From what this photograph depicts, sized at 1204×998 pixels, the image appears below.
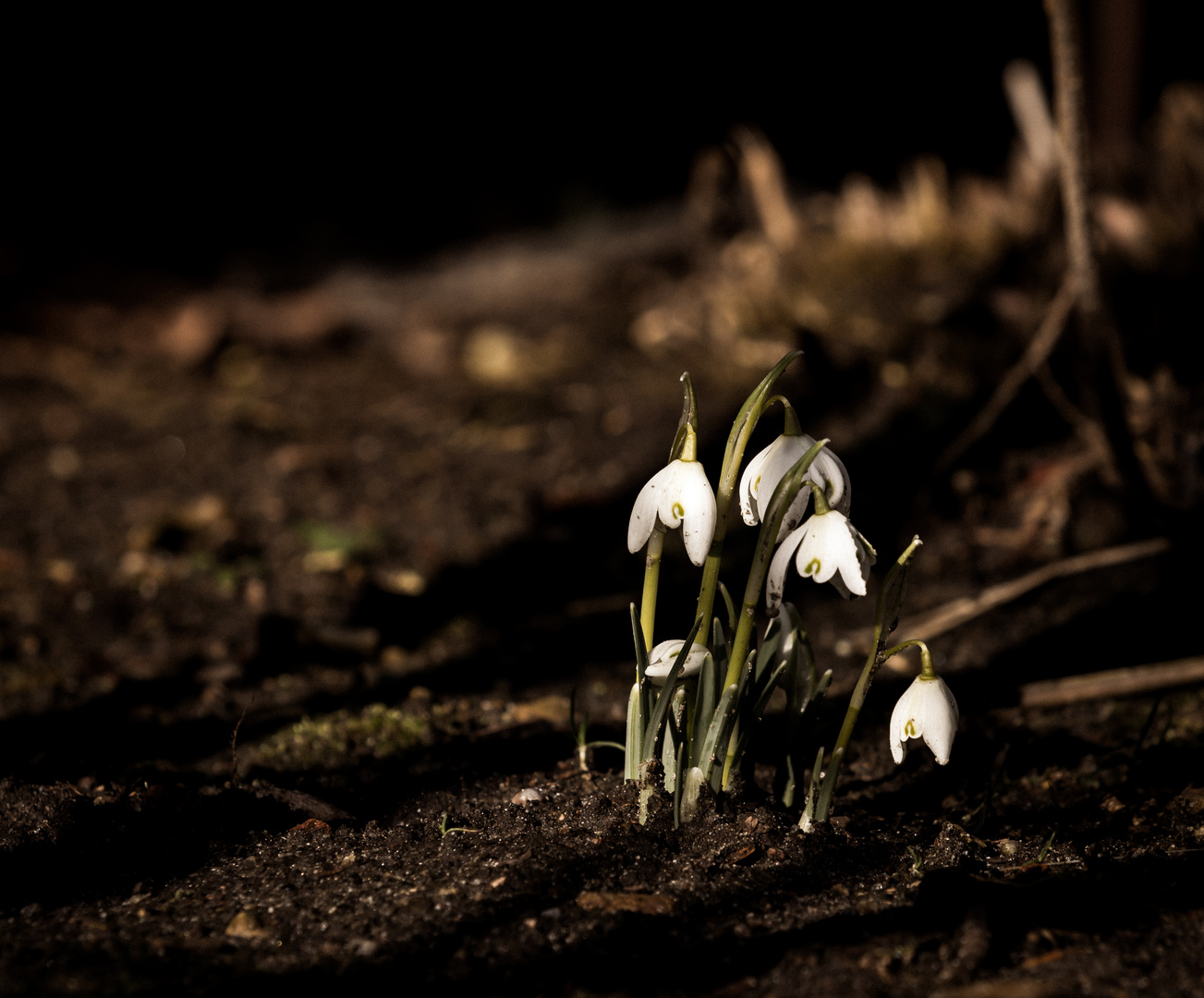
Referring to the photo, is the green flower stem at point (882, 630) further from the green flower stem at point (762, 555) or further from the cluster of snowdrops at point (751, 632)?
the green flower stem at point (762, 555)

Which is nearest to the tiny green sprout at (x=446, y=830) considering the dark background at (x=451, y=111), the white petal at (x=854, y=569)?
the white petal at (x=854, y=569)

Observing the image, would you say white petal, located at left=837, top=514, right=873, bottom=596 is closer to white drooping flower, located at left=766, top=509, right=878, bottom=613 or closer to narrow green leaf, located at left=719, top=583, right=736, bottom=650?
white drooping flower, located at left=766, top=509, right=878, bottom=613

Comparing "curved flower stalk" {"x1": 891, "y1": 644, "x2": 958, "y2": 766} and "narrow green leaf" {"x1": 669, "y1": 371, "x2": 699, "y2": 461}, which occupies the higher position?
"narrow green leaf" {"x1": 669, "y1": 371, "x2": 699, "y2": 461}

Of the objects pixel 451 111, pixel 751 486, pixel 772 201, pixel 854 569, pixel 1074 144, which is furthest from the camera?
pixel 451 111

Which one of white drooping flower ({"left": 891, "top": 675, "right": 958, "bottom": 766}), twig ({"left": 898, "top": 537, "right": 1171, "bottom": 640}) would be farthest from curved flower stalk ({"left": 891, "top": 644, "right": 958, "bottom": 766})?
twig ({"left": 898, "top": 537, "right": 1171, "bottom": 640})

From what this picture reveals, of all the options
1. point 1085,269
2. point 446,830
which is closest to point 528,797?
point 446,830

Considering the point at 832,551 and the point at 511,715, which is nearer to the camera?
the point at 832,551

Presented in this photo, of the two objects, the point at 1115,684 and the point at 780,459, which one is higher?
the point at 780,459

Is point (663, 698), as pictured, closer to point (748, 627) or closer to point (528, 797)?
point (748, 627)

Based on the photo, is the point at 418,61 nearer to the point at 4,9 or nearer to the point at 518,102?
the point at 518,102
